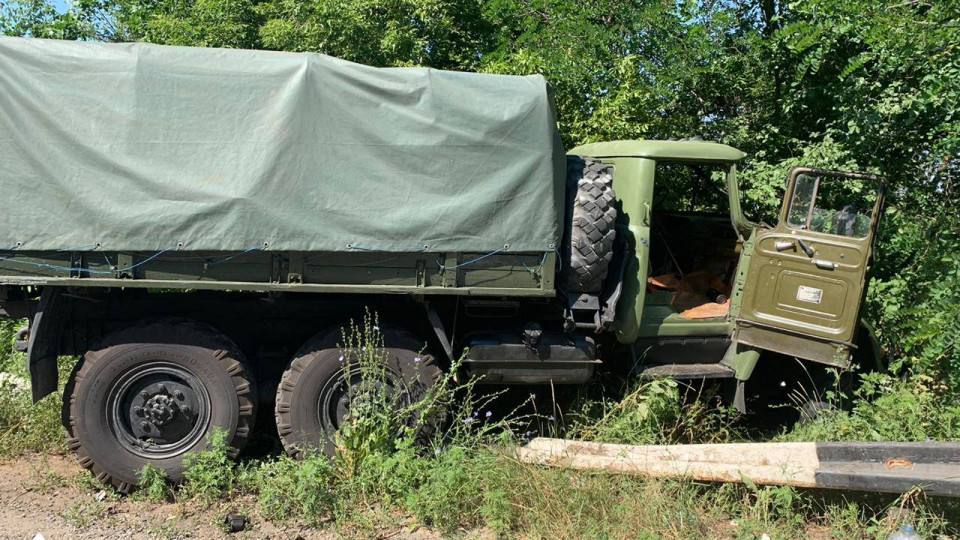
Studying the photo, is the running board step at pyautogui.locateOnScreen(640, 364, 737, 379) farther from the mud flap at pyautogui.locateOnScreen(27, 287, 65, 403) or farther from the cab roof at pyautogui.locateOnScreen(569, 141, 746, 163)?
the mud flap at pyautogui.locateOnScreen(27, 287, 65, 403)

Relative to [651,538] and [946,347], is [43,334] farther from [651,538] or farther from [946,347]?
[946,347]

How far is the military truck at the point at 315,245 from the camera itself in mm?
4875

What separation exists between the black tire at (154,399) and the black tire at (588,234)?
238cm

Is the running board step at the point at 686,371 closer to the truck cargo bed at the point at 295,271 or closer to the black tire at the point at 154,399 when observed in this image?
the truck cargo bed at the point at 295,271

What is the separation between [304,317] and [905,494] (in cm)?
412

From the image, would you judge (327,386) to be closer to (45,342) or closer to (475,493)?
(475,493)

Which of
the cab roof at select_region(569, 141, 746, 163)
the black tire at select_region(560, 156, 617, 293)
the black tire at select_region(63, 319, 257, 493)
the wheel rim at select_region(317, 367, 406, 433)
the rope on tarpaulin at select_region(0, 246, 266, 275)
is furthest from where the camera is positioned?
the cab roof at select_region(569, 141, 746, 163)

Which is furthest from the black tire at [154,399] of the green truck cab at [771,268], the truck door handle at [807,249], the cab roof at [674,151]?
the truck door handle at [807,249]

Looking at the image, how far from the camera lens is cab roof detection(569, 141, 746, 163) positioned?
5918mm

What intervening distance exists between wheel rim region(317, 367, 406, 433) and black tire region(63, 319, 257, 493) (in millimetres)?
504

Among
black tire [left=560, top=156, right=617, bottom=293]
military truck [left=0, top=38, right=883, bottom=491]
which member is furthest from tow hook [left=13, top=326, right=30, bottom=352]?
black tire [left=560, top=156, right=617, bottom=293]

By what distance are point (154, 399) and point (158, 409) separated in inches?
2.9

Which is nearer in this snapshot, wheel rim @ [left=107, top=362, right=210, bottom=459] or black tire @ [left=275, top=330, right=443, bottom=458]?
wheel rim @ [left=107, top=362, right=210, bottom=459]

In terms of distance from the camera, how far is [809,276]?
5812mm
